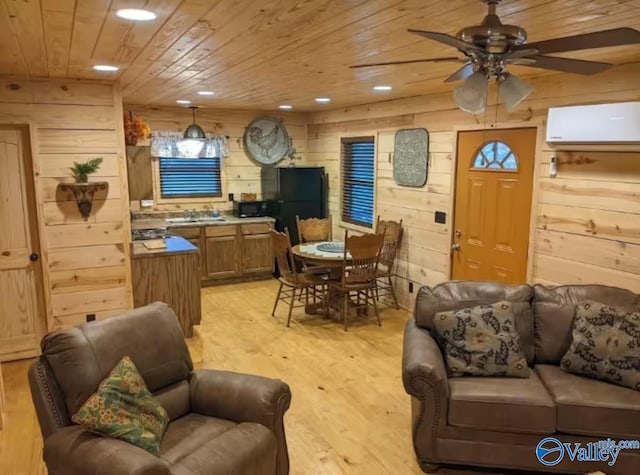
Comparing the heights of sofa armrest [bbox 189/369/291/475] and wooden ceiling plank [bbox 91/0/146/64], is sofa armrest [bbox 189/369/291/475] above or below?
below

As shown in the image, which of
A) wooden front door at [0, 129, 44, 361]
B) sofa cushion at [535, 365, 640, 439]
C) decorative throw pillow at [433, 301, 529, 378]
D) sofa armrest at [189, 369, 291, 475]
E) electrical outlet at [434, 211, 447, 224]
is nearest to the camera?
sofa armrest at [189, 369, 291, 475]

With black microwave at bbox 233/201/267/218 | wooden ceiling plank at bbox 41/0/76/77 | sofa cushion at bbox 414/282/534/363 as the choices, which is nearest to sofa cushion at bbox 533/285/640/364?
sofa cushion at bbox 414/282/534/363

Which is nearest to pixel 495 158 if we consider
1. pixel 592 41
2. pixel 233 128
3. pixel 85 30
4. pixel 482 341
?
pixel 482 341

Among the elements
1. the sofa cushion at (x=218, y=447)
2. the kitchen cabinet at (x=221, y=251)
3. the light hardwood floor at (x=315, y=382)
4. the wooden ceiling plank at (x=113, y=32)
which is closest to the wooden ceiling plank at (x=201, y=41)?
the wooden ceiling plank at (x=113, y=32)

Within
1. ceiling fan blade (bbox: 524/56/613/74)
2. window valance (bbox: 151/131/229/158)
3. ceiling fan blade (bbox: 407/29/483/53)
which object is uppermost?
ceiling fan blade (bbox: 407/29/483/53)

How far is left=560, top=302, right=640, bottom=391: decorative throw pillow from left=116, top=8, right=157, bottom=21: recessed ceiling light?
2.78 metres

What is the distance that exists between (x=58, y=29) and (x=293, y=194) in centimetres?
451

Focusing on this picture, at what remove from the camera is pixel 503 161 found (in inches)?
163

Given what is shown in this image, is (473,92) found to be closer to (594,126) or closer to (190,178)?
(594,126)

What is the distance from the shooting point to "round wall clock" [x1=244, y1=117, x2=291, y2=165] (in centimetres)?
693

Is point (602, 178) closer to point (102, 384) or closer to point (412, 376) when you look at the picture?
point (412, 376)

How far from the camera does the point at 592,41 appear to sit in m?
1.64

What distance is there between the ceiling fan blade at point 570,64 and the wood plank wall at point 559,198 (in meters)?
1.48

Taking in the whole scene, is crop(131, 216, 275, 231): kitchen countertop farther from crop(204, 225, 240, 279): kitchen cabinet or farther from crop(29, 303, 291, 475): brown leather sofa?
crop(29, 303, 291, 475): brown leather sofa
